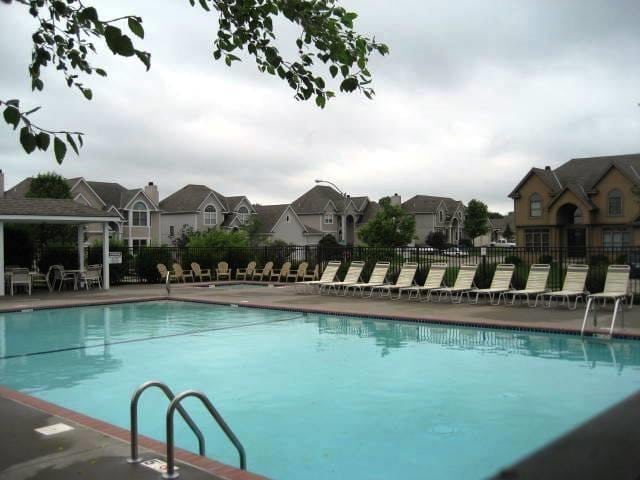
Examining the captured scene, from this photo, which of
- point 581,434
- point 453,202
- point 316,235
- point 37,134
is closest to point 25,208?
point 37,134

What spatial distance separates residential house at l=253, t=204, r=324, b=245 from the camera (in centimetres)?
5409

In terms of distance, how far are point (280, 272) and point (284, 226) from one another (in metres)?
30.4

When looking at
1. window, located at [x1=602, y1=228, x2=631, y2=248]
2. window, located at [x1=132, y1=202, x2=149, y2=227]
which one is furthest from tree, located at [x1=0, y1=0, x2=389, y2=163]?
window, located at [x1=132, y1=202, x2=149, y2=227]

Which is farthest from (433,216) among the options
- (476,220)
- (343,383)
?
(343,383)

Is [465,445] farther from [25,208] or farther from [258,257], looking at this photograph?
[258,257]

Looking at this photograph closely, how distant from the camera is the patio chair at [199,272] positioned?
26.0m

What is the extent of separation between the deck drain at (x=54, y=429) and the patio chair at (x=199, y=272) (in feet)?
67.6

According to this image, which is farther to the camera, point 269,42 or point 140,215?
point 140,215

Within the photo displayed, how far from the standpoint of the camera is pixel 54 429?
539cm

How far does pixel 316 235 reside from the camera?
59.1m

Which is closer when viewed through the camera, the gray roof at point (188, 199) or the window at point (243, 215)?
the gray roof at point (188, 199)

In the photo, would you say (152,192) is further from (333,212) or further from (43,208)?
(43,208)

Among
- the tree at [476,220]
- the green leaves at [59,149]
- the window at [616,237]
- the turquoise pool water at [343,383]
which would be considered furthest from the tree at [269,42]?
the tree at [476,220]

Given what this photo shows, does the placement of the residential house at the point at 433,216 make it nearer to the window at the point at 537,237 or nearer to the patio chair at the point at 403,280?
the window at the point at 537,237
